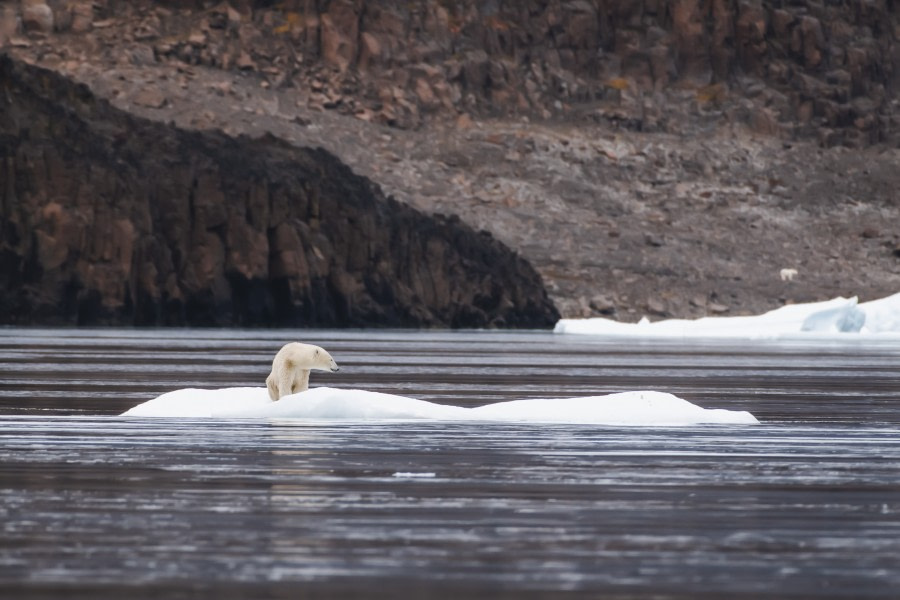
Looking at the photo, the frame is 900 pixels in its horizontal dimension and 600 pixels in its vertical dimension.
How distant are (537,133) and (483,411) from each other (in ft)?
529

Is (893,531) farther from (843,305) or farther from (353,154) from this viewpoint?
(353,154)

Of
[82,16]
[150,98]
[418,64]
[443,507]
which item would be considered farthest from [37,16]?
[443,507]

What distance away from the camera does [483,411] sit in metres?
23.2

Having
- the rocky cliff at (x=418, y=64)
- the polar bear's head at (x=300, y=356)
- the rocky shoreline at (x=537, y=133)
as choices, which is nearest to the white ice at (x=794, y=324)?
the rocky shoreline at (x=537, y=133)

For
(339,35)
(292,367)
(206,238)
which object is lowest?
(339,35)

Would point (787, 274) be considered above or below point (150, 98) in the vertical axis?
below

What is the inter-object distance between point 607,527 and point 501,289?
100729 mm

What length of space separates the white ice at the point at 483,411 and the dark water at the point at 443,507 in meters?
0.67

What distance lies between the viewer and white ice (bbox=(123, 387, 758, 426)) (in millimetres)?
22469

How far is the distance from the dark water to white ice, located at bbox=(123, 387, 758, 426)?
0.67 metres

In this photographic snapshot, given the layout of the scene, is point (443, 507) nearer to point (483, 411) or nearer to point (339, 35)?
point (483, 411)

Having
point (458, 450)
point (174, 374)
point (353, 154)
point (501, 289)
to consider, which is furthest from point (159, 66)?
point (458, 450)

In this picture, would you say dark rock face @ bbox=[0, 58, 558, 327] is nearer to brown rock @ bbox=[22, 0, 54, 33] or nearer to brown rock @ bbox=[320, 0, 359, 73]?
brown rock @ bbox=[22, 0, 54, 33]

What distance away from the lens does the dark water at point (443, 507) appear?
392 inches
